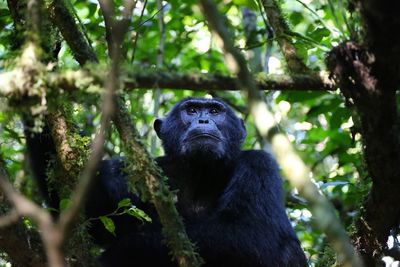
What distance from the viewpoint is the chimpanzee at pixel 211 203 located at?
17.1 ft

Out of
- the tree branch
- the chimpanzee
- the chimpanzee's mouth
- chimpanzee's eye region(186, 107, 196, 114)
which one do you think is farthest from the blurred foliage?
the chimpanzee's mouth

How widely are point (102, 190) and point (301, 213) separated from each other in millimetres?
2923

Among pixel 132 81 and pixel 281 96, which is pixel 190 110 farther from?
pixel 132 81

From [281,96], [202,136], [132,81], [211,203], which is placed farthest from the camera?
[281,96]

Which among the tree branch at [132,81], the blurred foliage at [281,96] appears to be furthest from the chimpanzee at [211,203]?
the tree branch at [132,81]

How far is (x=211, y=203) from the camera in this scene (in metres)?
6.03

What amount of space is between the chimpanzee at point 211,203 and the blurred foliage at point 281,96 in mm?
A: 397

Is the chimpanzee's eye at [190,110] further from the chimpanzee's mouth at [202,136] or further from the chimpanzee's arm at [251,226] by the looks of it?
the chimpanzee's arm at [251,226]

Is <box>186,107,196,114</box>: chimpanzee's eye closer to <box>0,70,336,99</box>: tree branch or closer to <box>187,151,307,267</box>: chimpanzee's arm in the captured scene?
<box>187,151,307,267</box>: chimpanzee's arm

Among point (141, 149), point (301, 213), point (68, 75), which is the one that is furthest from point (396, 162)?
point (301, 213)

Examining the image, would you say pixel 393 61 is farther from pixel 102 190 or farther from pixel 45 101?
pixel 102 190

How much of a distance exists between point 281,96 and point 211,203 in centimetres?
152

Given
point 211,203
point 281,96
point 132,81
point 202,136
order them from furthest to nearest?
1. point 281,96
2. point 211,203
3. point 202,136
4. point 132,81

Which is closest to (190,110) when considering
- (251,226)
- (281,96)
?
(281,96)
